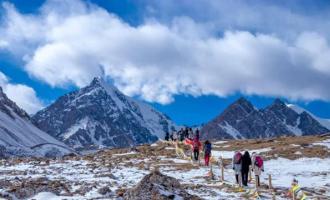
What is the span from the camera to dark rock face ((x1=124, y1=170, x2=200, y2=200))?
26.3 meters

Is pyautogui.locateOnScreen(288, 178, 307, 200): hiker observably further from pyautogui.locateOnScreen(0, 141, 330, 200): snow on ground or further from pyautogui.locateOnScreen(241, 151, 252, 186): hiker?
pyautogui.locateOnScreen(241, 151, 252, 186): hiker

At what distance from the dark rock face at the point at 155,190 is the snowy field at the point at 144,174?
2288 mm

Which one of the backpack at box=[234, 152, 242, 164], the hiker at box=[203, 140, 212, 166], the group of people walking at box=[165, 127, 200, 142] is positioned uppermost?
the group of people walking at box=[165, 127, 200, 142]

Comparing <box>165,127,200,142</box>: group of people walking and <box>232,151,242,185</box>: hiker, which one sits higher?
A: <box>165,127,200,142</box>: group of people walking

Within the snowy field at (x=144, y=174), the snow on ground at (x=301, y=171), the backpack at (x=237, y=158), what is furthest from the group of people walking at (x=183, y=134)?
the backpack at (x=237, y=158)

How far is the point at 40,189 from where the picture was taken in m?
30.6

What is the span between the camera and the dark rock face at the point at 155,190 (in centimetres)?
2630

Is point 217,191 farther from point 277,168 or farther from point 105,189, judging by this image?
point 277,168

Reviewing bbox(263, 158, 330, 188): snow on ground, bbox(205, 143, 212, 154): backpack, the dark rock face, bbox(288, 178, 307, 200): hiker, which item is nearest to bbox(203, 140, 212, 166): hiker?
bbox(205, 143, 212, 154): backpack

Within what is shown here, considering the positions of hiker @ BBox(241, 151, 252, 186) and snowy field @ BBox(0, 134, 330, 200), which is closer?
snowy field @ BBox(0, 134, 330, 200)

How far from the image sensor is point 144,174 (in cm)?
4206

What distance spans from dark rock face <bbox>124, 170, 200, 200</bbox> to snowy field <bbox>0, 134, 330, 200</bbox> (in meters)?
2.29

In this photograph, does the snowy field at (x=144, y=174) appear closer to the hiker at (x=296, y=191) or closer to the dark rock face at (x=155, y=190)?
the hiker at (x=296, y=191)

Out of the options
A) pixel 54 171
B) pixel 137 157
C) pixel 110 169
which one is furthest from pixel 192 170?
pixel 137 157
